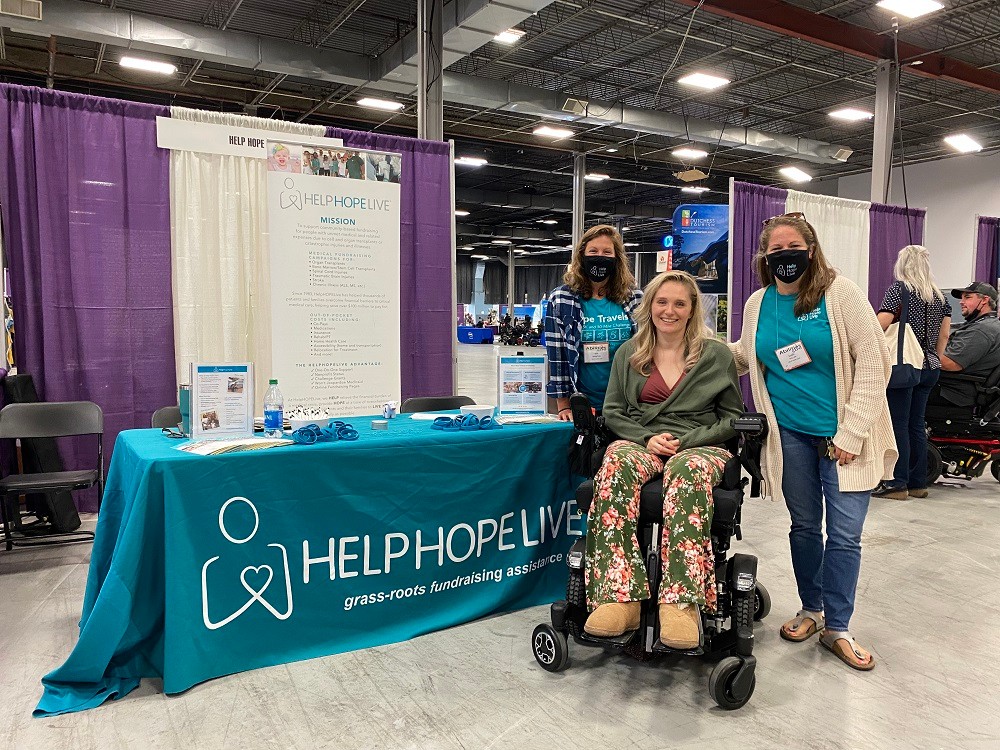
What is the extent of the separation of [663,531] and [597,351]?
922mm

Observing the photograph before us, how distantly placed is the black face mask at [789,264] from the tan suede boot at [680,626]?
118 cm

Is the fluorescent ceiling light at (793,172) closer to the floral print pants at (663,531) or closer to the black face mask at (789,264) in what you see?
the black face mask at (789,264)

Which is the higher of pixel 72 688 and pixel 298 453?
pixel 298 453

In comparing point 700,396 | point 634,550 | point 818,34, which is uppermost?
point 818,34

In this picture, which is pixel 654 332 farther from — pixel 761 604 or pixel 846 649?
pixel 846 649

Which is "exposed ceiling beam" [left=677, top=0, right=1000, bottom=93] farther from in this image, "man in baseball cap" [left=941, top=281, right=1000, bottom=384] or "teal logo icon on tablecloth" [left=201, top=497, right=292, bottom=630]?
"teal logo icon on tablecloth" [left=201, top=497, right=292, bottom=630]

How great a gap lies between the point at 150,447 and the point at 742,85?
10128 millimetres

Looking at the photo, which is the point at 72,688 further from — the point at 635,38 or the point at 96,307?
the point at 635,38

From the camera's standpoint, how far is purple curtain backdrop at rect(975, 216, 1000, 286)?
9219 millimetres

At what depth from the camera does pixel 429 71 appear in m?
6.56

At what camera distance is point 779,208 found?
6945 millimetres

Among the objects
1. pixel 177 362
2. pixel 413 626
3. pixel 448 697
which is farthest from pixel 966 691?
pixel 177 362

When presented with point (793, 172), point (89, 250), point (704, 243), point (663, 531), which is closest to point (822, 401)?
point (663, 531)

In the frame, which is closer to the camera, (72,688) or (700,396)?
(72,688)
